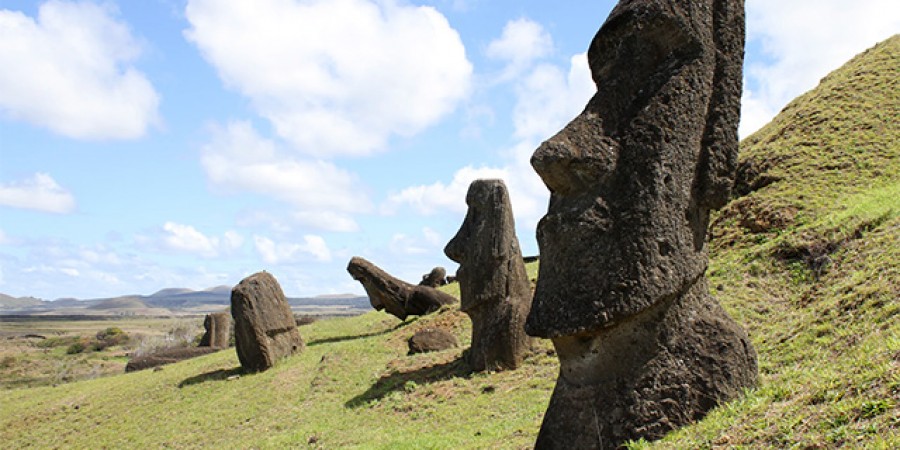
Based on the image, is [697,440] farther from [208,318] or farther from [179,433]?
[208,318]

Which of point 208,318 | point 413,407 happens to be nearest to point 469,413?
point 413,407

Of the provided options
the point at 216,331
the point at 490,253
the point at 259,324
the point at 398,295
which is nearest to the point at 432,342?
the point at 490,253

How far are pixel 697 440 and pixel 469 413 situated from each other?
18.6ft

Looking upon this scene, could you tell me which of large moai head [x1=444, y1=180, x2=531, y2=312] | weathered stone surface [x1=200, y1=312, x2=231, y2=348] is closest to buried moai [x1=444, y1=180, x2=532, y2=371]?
large moai head [x1=444, y1=180, x2=531, y2=312]

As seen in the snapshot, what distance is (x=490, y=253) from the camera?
13.5m

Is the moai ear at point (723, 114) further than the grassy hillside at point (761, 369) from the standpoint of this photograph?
Yes

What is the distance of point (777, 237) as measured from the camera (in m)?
14.6

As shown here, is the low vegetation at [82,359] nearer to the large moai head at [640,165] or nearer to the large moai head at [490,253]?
the large moai head at [490,253]

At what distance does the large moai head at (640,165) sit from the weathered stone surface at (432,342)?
10.6 meters

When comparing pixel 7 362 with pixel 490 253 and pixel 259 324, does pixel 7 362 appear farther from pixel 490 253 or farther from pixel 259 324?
pixel 490 253

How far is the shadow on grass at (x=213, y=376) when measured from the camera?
59.2ft

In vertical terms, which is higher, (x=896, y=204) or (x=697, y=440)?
(x=896, y=204)

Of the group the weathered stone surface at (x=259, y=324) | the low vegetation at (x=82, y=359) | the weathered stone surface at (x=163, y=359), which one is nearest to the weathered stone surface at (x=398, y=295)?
the weathered stone surface at (x=259, y=324)

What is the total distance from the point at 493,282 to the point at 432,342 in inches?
146
